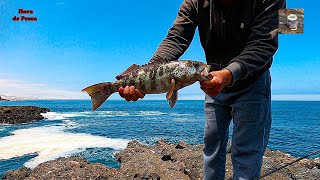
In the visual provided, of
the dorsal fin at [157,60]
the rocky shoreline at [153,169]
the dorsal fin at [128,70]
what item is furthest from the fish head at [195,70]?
the rocky shoreline at [153,169]

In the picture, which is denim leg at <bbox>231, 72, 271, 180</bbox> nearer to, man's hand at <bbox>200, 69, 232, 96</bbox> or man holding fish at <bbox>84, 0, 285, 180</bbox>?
man holding fish at <bbox>84, 0, 285, 180</bbox>

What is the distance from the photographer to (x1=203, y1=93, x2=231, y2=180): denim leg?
5.34 metres

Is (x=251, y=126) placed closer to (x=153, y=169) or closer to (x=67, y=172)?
(x=67, y=172)

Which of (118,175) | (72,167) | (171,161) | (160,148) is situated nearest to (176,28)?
(118,175)

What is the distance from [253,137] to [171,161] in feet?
47.0

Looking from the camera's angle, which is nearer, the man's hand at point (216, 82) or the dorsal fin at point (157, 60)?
the man's hand at point (216, 82)

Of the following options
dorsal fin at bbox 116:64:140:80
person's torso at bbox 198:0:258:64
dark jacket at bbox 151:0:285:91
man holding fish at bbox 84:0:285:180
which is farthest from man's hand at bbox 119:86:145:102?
person's torso at bbox 198:0:258:64

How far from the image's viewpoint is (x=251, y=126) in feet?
16.2

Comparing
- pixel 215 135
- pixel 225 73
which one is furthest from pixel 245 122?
pixel 225 73

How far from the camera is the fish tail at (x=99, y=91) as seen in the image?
467 cm

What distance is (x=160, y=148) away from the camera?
24.2 meters

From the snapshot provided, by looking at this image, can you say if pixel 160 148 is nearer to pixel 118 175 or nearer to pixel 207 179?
pixel 118 175

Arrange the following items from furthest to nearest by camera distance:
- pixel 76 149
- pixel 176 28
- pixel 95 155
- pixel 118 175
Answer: pixel 76 149 → pixel 95 155 → pixel 118 175 → pixel 176 28

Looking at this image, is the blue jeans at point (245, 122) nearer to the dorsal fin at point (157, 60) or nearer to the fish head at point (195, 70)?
the fish head at point (195, 70)
